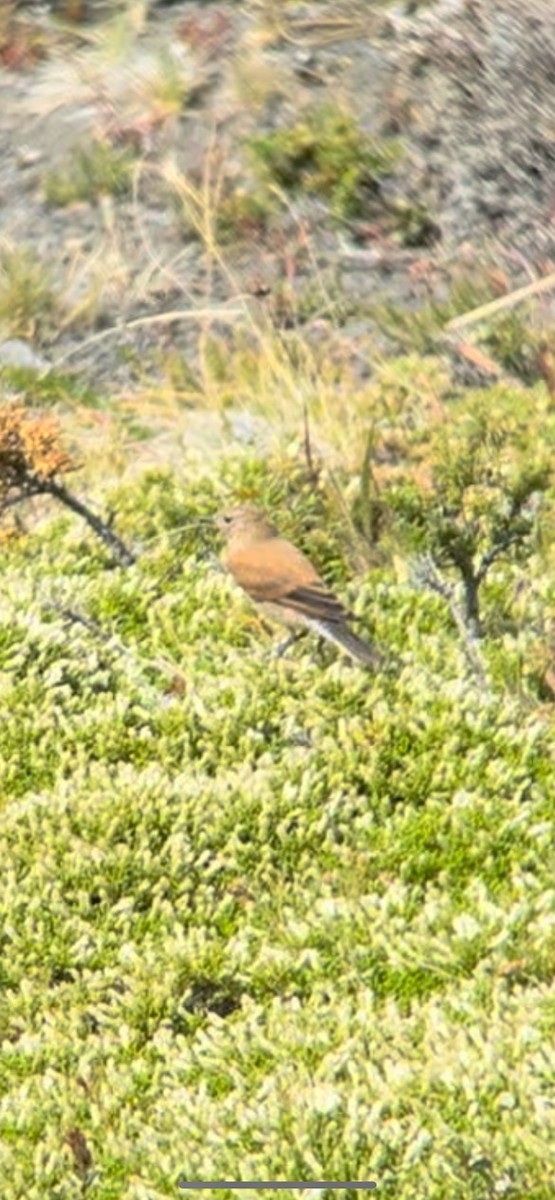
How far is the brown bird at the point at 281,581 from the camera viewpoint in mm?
7023

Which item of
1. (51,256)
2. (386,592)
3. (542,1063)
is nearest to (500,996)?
(542,1063)

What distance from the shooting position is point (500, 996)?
555 cm

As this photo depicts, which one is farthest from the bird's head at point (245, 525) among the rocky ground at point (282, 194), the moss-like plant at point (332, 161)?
the moss-like plant at point (332, 161)

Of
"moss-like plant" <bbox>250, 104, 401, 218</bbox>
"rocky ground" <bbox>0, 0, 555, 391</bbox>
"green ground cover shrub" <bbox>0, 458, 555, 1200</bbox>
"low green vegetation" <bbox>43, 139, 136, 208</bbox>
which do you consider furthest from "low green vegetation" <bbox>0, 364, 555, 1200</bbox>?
"low green vegetation" <bbox>43, 139, 136, 208</bbox>

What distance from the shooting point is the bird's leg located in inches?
278

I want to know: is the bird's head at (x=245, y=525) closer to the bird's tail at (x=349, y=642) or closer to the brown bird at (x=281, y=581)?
the brown bird at (x=281, y=581)

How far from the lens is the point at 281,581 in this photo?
23.6 feet

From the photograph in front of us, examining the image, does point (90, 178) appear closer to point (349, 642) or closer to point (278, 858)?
point (349, 642)

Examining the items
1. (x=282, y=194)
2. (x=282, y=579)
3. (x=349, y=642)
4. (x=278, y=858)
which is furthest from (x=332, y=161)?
(x=278, y=858)

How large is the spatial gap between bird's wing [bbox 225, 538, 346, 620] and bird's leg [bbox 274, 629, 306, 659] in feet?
0.29

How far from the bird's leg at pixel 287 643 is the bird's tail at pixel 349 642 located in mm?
90

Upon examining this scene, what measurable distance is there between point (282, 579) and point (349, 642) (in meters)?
0.35

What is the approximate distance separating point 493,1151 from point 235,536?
2767 millimetres

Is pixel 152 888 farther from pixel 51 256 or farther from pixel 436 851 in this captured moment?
pixel 51 256
